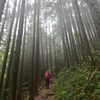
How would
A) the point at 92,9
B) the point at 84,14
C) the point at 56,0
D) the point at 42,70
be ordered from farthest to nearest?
the point at 84,14 < the point at 42,70 < the point at 56,0 < the point at 92,9

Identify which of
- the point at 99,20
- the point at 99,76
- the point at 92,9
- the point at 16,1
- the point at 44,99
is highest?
the point at 16,1

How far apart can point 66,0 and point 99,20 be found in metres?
15.1

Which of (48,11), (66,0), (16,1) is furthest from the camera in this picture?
(48,11)

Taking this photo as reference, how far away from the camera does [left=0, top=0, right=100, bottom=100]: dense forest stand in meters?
6.50

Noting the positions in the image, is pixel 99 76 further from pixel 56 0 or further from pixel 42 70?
pixel 42 70

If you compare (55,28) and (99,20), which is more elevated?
(55,28)

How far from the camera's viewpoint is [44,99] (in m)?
9.84

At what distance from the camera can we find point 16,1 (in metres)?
16.2

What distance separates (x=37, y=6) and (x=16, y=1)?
3.74 metres

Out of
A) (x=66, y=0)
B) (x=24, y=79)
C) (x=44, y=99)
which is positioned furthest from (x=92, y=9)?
(x=24, y=79)

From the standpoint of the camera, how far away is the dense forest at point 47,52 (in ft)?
21.3

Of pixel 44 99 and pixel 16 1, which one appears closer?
pixel 44 99

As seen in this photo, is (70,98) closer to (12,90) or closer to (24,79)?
(12,90)

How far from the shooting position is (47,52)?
80.0ft
